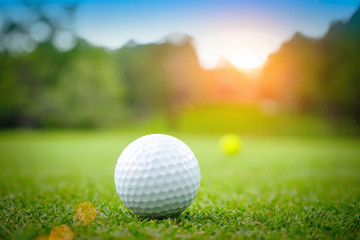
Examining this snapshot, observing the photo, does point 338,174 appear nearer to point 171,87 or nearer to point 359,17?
point 359,17

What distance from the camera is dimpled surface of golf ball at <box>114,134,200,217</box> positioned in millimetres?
2473

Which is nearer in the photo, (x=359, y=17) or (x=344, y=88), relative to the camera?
(x=359, y=17)

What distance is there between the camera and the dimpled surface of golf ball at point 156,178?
8.11 feet

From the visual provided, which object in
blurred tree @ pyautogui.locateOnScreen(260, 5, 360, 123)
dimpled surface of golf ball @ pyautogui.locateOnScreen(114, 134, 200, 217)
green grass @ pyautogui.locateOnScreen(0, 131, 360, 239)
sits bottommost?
green grass @ pyautogui.locateOnScreen(0, 131, 360, 239)

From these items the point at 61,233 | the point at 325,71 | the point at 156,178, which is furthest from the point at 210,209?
the point at 325,71

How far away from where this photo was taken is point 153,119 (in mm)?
30031

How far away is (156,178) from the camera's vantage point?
8.21 ft

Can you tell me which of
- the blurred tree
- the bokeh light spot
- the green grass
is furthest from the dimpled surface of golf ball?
Result: the blurred tree

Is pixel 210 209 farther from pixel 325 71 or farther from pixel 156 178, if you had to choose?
pixel 325 71

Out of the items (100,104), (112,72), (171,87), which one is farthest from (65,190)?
(112,72)

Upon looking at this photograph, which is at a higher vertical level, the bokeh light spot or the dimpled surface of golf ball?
the dimpled surface of golf ball

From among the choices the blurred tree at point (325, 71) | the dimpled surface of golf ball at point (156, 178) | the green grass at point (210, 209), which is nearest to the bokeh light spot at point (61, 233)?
the green grass at point (210, 209)

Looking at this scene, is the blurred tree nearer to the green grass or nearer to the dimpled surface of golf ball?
the green grass

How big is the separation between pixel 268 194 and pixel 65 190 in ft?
9.59
